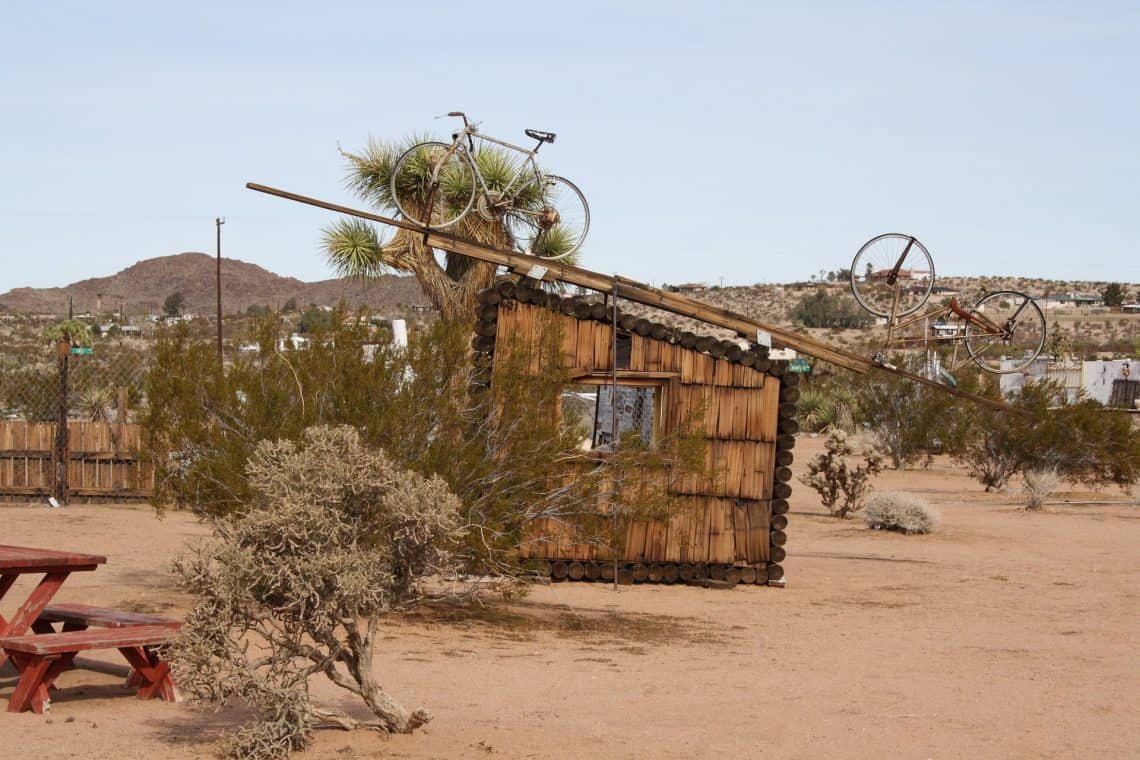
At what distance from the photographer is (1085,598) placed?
1377 centimetres

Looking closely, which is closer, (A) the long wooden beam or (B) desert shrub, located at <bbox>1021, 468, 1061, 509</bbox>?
(A) the long wooden beam

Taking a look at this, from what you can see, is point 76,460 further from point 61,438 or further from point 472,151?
point 472,151

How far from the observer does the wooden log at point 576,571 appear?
14039 millimetres

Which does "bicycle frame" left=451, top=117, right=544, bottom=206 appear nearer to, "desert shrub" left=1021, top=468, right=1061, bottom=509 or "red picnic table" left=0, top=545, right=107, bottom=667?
"red picnic table" left=0, top=545, right=107, bottom=667

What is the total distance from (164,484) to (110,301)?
92.0 m

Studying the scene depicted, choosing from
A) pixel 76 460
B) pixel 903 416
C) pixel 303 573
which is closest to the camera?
pixel 303 573

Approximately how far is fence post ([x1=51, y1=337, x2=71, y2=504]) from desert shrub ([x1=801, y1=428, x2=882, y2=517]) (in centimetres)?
1204

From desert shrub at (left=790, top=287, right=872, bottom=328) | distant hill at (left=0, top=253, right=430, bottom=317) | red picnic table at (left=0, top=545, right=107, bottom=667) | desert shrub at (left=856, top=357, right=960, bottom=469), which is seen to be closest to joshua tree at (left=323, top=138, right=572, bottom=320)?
red picnic table at (left=0, top=545, right=107, bottom=667)

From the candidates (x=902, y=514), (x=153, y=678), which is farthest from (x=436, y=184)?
(x=902, y=514)

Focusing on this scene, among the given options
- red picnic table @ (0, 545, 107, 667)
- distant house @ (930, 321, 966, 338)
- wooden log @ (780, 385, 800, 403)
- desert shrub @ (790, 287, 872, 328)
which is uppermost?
desert shrub @ (790, 287, 872, 328)

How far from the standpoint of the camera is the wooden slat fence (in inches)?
768

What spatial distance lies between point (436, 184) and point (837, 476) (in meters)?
10.5

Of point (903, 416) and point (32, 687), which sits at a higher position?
point (903, 416)

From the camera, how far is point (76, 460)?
782 inches
